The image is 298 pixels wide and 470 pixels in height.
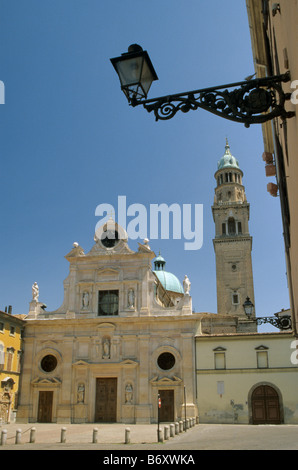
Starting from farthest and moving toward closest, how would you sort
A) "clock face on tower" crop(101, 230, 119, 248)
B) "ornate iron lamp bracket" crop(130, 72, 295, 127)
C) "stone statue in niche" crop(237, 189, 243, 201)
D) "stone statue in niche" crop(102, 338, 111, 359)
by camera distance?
"stone statue in niche" crop(237, 189, 243, 201) < "clock face on tower" crop(101, 230, 119, 248) < "stone statue in niche" crop(102, 338, 111, 359) < "ornate iron lamp bracket" crop(130, 72, 295, 127)

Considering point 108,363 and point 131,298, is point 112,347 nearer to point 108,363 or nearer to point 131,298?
point 108,363

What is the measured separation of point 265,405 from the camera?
3494 cm

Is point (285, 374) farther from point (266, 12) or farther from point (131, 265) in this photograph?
point (266, 12)

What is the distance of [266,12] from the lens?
9578 millimetres

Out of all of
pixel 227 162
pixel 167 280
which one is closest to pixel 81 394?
pixel 167 280

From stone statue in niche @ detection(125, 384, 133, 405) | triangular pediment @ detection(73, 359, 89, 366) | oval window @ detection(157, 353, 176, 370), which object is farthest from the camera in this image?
triangular pediment @ detection(73, 359, 89, 366)

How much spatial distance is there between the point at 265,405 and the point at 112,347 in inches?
521

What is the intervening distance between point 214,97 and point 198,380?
33.9 meters

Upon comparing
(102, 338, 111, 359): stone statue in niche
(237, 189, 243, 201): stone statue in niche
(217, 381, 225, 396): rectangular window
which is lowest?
(217, 381, 225, 396): rectangular window

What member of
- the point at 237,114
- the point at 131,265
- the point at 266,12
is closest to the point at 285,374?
the point at 131,265

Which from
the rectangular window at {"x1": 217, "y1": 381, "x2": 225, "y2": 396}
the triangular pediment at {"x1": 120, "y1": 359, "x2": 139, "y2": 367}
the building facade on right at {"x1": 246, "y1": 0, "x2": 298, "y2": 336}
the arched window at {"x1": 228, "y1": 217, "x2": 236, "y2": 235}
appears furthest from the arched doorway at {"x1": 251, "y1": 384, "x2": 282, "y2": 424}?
the arched window at {"x1": 228, "y1": 217, "x2": 236, "y2": 235}

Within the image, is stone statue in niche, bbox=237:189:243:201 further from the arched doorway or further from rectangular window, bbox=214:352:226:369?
the arched doorway

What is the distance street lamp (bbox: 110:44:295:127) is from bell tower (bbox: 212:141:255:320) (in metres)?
54.2

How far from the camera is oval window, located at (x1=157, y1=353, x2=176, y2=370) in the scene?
3784cm
